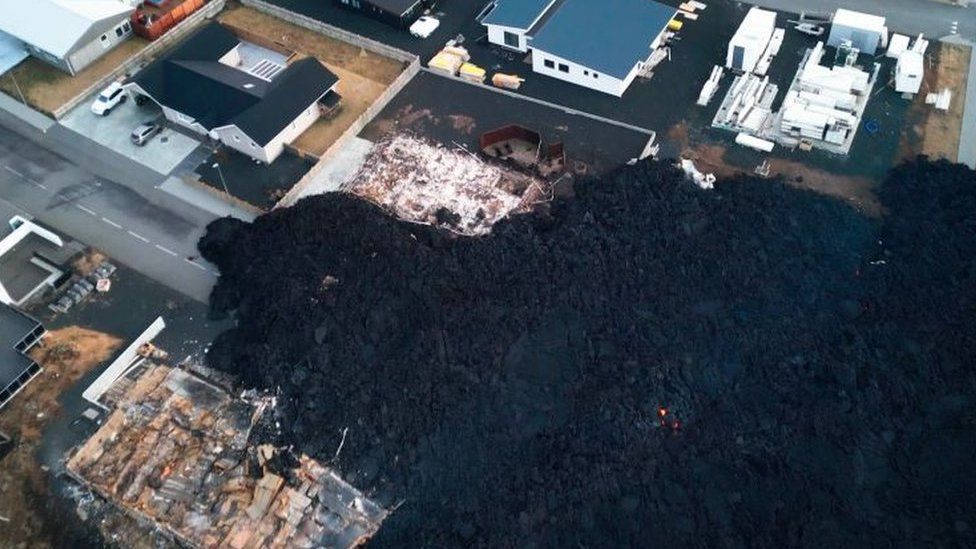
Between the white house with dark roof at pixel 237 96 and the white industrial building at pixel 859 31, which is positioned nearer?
the white house with dark roof at pixel 237 96

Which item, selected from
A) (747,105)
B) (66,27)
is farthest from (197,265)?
(747,105)

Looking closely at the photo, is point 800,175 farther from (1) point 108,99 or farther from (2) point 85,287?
(1) point 108,99

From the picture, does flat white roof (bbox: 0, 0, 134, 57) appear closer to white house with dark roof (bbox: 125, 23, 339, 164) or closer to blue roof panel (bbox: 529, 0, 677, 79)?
white house with dark roof (bbox: 125, 23, 339, 164)

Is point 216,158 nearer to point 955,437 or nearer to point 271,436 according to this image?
point 271,436

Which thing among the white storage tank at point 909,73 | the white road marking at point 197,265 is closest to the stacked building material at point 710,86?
the white storage tank at point 909,73

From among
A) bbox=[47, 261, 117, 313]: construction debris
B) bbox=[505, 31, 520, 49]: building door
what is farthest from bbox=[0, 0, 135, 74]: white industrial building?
bbox=[505, 31, 520, 49]: building door

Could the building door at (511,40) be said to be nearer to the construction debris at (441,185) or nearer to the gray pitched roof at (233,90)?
the construction debris at (441,185)
